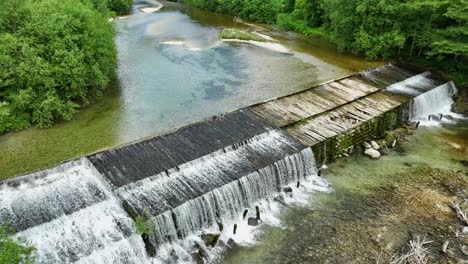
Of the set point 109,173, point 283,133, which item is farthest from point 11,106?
point 283,133

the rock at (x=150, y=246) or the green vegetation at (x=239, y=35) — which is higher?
the green vegetation at (x=239, y=35)

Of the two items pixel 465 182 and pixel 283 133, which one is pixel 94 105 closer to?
pixel 283 133

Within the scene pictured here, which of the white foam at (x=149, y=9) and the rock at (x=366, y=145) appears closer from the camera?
the rock at (x=366, y=145)

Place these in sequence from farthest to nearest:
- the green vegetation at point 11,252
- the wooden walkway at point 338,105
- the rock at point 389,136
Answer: the rock at point 389,136 → the wooden walkway at point 338,105 → the green vegetation at point 11,252

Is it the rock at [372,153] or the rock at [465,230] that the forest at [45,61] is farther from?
the rock at [465,230]

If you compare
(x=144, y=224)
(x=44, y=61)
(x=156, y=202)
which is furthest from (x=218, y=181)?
(x=44, y=61)

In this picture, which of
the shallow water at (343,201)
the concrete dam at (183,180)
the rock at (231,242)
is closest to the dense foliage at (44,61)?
the concrete dam at (183,180)

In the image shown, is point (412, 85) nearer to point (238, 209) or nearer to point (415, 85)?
point (415, 85)
